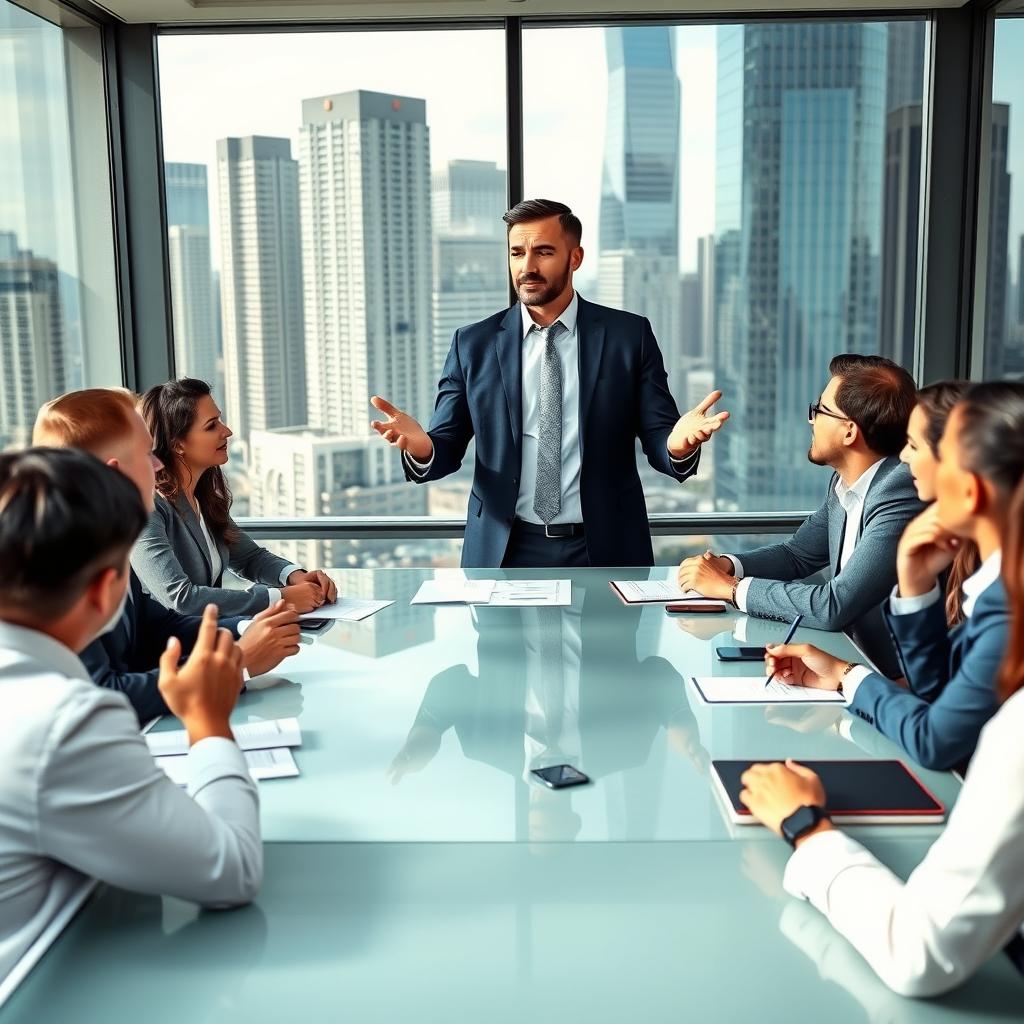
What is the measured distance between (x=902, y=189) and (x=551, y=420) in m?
2.16

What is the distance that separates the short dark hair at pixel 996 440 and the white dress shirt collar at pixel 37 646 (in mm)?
1082

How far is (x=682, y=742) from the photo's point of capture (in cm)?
194

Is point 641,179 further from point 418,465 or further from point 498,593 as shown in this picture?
point 498,593

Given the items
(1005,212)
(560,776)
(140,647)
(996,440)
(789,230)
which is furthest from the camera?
(789,230)

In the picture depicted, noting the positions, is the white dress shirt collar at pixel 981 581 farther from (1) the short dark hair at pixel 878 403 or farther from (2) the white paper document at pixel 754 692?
(1) the short dark hair at pixel 878 403

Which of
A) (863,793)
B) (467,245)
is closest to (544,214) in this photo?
(467,245)

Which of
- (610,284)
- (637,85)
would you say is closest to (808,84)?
(637,85)

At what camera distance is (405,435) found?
11.3ft

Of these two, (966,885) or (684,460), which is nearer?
(966,885)

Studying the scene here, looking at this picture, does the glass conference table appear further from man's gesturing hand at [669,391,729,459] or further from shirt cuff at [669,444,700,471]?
shirt cuff at [669,444,700,471]

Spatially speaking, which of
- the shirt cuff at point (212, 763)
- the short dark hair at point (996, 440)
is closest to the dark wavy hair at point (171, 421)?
the shirt cuff at point (212, 763)

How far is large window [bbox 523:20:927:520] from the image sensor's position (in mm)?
4660

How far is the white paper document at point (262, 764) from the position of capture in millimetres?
1777

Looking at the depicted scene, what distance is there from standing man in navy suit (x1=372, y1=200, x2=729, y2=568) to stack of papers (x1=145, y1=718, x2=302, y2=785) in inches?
61.5
